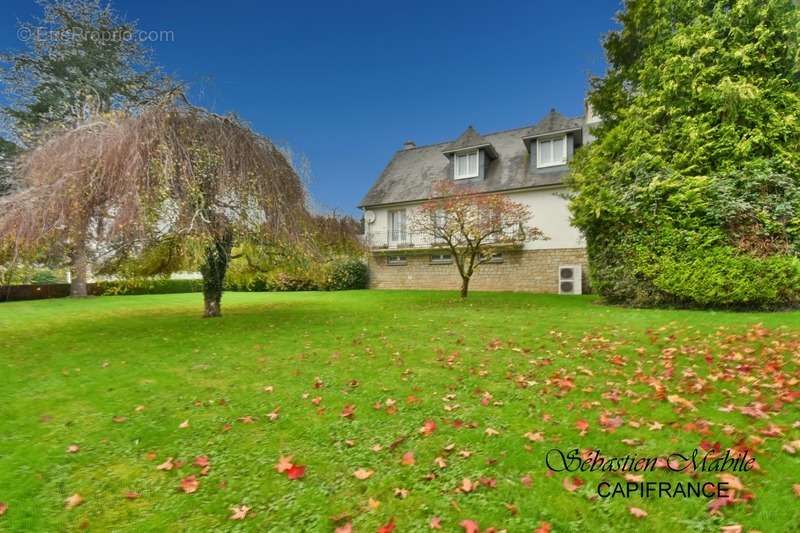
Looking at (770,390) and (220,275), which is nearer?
(770,390)

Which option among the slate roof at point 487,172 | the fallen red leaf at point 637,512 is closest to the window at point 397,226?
the slate roof at point 487,172

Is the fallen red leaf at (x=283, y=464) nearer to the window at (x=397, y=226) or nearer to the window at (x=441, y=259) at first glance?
the window at (x=441, y=259)

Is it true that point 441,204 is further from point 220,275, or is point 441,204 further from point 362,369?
point 362,369

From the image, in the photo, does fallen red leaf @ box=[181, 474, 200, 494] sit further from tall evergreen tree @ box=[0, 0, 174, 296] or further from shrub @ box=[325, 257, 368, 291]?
tall evergreen tree @ box=[0, 0, 174, 296]

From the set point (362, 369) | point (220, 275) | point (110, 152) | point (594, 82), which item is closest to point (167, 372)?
point (362, 369)

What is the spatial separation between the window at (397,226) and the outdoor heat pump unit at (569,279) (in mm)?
8698

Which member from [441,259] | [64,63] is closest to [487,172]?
[441,259]

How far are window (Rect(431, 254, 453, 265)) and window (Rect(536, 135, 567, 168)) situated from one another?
6.34 metres

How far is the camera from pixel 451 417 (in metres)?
3.53

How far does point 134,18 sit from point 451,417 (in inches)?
1072

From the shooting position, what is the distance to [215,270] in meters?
9.84

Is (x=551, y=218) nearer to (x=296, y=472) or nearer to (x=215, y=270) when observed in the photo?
(x=215, y=270)

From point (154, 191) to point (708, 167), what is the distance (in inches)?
497

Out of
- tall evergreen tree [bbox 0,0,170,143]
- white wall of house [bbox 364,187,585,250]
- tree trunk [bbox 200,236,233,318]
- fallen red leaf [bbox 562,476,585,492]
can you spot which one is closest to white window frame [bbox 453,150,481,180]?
white wall of house [bbox 364,187,585,250]
